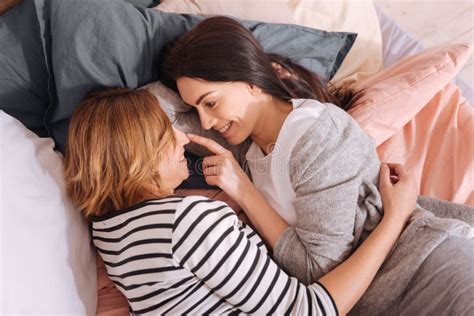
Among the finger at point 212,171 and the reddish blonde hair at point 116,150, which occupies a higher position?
the reddish blonde hair at point 116,150

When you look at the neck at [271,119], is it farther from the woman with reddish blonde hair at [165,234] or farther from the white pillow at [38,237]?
the white pillow at [38,237]

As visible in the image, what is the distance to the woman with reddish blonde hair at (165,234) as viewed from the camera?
78 cm

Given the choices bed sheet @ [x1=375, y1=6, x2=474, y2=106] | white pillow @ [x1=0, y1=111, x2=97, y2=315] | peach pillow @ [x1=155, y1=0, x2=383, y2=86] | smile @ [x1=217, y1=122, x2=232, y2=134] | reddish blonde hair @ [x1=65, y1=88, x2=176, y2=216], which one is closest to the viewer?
white pillow @ [x1=0, y1=111, x2=97, y2=315]

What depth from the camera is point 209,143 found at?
107 cm

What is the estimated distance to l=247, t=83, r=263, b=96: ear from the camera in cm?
104

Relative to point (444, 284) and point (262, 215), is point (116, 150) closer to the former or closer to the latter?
point (262, 215)

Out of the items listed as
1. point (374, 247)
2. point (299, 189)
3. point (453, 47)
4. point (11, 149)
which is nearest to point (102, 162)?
point (11, 149)

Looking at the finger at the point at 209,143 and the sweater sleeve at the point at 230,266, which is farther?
the finger at the point at 209,143

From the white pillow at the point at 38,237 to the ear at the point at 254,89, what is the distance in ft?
1.48

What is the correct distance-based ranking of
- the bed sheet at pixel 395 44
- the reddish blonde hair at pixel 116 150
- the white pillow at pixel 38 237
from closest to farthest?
1. the white pillow at pixel 38 237
2. the reddish blonde hair at pixel 116 150
3. the bed sheet at pixel 395 44

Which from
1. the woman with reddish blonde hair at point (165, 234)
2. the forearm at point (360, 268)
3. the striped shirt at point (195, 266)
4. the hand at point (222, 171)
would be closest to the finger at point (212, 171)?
the hand at point (222, 171)

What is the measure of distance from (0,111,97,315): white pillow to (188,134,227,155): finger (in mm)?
297

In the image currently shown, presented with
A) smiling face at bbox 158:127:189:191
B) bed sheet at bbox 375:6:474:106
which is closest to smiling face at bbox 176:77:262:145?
smiling face at bbox 158:127:189:191

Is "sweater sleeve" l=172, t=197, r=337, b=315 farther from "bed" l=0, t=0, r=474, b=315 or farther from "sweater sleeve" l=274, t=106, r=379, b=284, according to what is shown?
"bed" l=0, t=0, r=474, b=315
